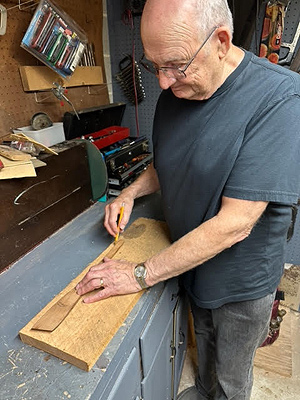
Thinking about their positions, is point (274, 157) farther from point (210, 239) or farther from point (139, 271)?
point (139, 271)

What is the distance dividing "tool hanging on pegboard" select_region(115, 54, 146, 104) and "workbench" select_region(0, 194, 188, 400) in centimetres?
71

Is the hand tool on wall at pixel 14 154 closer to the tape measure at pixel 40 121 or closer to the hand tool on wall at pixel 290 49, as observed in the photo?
the tape measure at pixel 40 121

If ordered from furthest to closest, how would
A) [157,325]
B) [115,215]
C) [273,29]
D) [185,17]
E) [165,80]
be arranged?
[273,29]
[115,215]
[157,325]
[165,80]
[185,17]

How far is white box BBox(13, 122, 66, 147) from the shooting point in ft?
3.43

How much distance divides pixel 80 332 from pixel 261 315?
56 centimetres

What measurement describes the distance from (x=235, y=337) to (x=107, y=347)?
0.51m

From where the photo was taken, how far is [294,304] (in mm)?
1718

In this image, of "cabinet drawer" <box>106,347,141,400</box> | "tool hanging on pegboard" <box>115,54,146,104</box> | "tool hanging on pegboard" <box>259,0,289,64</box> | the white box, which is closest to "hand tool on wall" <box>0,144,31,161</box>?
the white box

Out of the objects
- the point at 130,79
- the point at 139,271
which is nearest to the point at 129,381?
the point at 139,271

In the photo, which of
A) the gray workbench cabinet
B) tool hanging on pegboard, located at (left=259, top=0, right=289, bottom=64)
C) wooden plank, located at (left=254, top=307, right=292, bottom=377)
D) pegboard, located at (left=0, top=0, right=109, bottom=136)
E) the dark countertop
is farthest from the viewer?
wooden plank, located at (left=254, top=307, right=292, bottom=377)

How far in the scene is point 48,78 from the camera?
116 centimetres

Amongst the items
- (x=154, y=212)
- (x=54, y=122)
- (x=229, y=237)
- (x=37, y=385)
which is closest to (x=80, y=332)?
(x=37, y=385)

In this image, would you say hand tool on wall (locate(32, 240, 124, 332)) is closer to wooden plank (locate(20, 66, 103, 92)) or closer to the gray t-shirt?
the gray t-shirt

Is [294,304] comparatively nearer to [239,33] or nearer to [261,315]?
[261,315]
